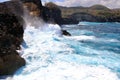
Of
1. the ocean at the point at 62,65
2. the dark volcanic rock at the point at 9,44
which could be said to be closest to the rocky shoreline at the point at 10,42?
the dark volcanic rock at the point at 9,44

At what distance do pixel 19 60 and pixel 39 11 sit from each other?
27.4 metres

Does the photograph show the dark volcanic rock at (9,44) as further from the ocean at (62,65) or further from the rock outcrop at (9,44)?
the ocean at (62,65)

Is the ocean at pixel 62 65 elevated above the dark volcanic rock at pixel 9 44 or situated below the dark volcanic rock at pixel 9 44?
below

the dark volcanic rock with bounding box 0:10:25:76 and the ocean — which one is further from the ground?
the dark volcanic rock with bounding box 0:10:25:76

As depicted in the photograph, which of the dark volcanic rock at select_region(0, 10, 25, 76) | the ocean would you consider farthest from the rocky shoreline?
the ocean

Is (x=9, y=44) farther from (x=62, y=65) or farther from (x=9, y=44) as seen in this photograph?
(x=62, y=65)

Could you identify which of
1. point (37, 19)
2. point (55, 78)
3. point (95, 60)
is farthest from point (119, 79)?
point (37, 19)

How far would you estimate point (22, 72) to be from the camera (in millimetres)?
17781

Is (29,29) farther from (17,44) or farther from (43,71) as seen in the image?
(43,71)

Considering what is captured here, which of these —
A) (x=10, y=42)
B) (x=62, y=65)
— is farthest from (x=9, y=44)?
(x=62, y=65)

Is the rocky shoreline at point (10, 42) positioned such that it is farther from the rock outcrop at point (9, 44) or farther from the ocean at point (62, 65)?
the ocean at point (62, 65)

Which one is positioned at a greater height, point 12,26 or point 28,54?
point 12,26

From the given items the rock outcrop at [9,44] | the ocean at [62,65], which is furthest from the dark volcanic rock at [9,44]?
the ocean at [62,65]

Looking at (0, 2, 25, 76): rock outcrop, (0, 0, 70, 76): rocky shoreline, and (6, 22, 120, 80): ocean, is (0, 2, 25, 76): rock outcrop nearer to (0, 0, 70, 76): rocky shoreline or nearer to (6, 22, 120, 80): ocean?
(0, 0, 70, 76): rocky shoreline
